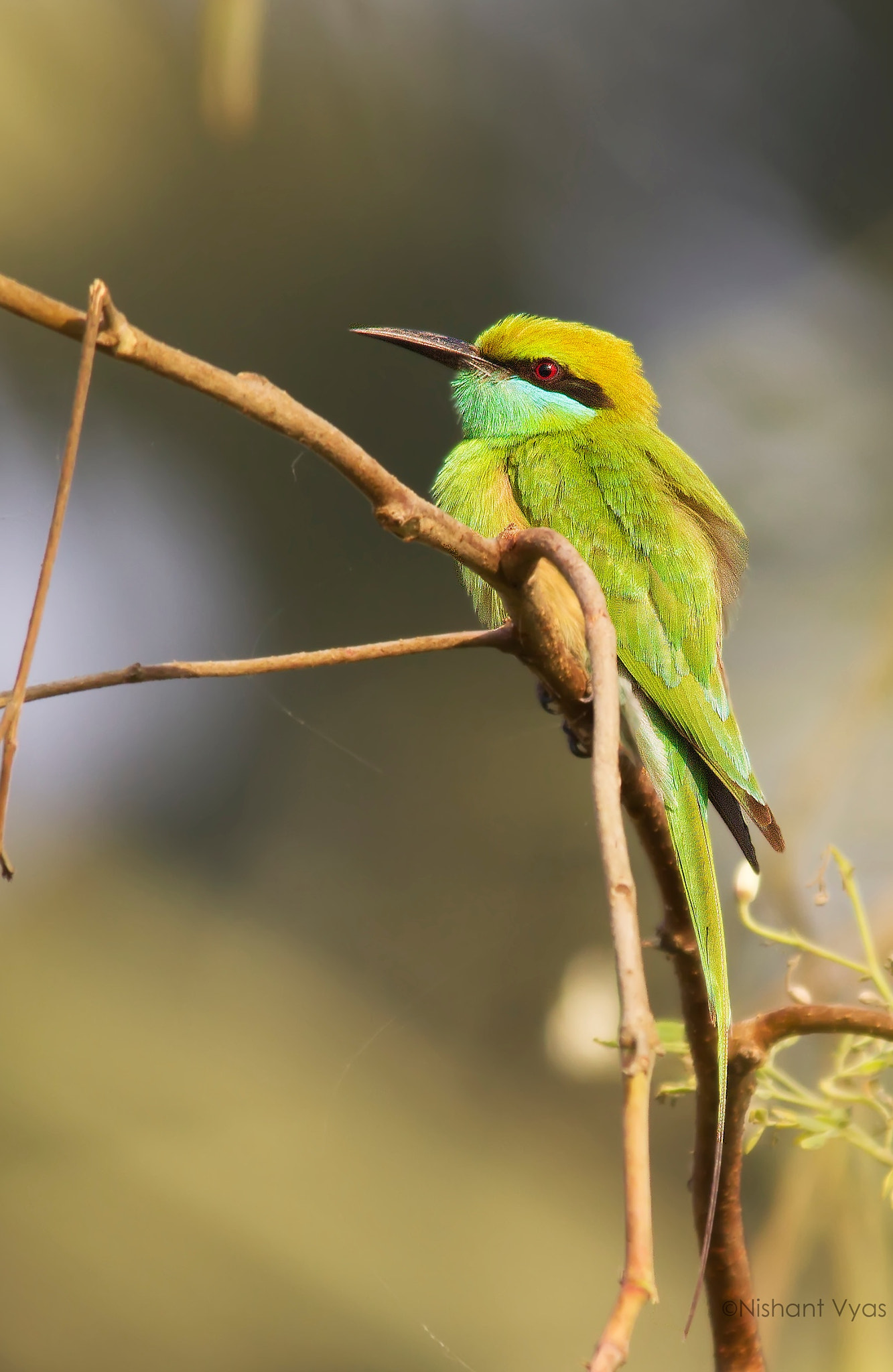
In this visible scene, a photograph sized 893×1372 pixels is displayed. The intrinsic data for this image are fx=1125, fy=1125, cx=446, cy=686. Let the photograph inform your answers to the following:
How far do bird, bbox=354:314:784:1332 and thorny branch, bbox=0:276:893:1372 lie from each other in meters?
0.07

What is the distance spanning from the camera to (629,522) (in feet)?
3.82

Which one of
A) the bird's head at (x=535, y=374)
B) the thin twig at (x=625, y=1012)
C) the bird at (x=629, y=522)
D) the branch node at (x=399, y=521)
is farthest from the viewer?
the bird's head at (x=535, y=374)

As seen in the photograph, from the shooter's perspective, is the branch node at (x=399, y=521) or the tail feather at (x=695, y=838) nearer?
the branch node at (x=399, y=521)

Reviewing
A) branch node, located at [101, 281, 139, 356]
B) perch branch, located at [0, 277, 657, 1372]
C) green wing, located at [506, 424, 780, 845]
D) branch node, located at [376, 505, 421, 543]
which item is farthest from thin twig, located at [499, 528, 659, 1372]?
green wing, located at [506, 424, 780, 845]

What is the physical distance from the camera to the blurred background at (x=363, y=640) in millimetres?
1363

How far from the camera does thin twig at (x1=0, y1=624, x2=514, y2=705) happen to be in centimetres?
62

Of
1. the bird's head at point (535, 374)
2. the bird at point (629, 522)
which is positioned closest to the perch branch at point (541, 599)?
the bird at point (629, 522)

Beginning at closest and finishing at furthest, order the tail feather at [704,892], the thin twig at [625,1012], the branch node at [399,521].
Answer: the thin twig at [625,1012]
the branch node at [399,521]
the tail feather at [704,892]

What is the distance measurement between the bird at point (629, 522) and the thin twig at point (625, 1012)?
35 cm

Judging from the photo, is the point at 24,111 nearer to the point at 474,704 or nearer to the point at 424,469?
the point at 424,469

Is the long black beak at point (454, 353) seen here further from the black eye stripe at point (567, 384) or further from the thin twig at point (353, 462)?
the thin twig at point (353, 462)

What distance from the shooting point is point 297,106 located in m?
1.74

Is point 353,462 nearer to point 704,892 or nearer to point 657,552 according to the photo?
point 704,892

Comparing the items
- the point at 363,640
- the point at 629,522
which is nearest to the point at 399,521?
the point at 629,522
